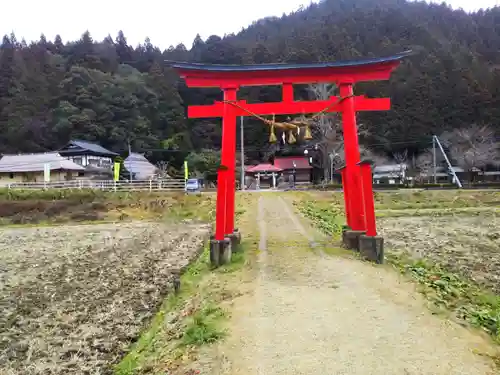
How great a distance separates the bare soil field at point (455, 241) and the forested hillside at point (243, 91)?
3222 centimetres

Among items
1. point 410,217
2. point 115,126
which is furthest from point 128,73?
point 410,217

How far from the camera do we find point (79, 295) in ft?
27.3

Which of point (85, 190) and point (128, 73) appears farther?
point (128, 73)

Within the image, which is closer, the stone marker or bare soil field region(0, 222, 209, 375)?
bare soil field region(0, 222, 209, 375)

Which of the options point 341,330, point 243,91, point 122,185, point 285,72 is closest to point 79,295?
point 341,330

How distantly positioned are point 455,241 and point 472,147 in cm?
3788

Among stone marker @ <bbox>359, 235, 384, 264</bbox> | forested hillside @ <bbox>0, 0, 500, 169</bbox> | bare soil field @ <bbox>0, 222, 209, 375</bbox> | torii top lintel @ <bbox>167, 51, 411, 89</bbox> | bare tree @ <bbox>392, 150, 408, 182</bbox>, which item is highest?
forested hillside @ <bbox>0, 0, 500, 169</bbox>

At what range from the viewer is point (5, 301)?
8.04 meters

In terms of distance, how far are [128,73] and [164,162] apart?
995 inches

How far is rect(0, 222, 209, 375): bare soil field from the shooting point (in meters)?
5.69

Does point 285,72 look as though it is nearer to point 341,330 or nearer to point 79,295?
point 341,330

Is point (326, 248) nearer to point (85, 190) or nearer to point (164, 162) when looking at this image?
point (85, 190)

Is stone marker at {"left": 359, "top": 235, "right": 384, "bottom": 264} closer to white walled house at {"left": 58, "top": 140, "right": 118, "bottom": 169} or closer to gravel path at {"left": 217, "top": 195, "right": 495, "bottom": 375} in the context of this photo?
gravel path at {"left": 217, "top": 195, "right": 495, "bottom": 375}

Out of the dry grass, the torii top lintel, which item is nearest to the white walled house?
the dry grass
